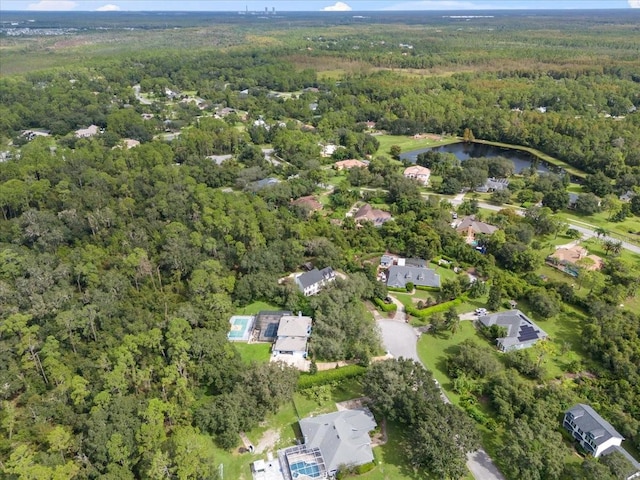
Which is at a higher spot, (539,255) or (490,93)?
(490,93)

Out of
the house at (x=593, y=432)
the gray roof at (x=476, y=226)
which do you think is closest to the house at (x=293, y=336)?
the house at (x=593, y=432)

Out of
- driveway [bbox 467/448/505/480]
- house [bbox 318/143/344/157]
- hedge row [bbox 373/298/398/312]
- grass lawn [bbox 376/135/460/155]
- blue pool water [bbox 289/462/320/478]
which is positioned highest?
house [bbox 318/143/344/157]

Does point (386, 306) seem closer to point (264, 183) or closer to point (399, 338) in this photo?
point (399, 338)

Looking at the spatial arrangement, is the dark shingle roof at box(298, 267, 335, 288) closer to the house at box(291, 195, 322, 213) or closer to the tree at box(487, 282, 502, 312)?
the house at box(291, 195, 322, 213)

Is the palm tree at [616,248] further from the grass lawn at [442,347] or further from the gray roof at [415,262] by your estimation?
the grass lawn at [442,347]

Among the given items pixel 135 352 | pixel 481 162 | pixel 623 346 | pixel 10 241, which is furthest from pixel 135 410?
pixel 481 162

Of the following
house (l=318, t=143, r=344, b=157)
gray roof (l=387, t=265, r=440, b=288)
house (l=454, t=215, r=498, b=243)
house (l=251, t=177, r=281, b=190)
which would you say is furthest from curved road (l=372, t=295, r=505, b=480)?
house (l=318, t=143, r=344, b=157)

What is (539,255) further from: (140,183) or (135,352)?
(140,183)
